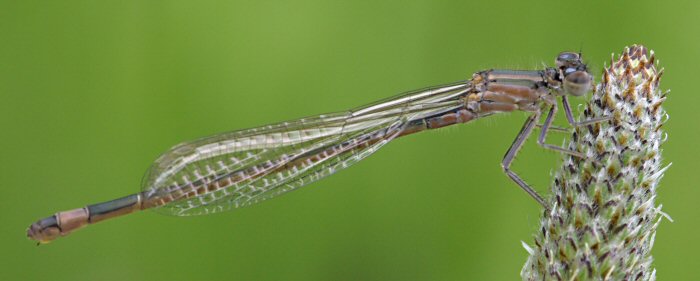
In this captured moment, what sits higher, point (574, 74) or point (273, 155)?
point (273, 155)

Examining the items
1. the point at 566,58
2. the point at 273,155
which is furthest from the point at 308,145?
the point at 566,58

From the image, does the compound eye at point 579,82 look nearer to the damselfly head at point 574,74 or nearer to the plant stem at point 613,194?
the damselfly head at point 574,74

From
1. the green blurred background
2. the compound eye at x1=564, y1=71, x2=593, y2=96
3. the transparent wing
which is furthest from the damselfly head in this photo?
the transparent wing

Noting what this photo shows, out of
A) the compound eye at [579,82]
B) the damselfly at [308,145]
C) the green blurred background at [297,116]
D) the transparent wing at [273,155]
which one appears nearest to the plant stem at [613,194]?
the compound eye at [579,82]

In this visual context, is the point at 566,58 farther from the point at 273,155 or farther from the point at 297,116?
the point at 273,155

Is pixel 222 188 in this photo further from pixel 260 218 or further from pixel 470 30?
pixel 470 30

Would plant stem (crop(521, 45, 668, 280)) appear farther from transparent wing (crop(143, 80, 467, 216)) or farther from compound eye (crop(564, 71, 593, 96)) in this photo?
transparent wing (crop(143, 80, 467, 216))

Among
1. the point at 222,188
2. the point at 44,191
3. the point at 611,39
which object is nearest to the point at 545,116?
the point at 611,39
